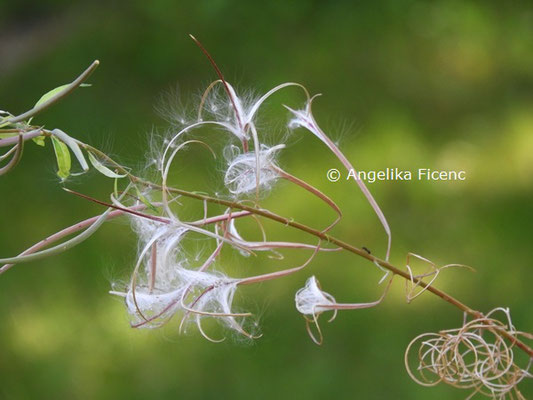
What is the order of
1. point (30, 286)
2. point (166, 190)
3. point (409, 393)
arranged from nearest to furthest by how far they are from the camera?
point (166, 190)
point (409, 393)
point (30, 286)

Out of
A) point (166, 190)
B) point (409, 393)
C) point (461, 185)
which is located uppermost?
point (166, 190)

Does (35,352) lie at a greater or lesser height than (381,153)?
lesser

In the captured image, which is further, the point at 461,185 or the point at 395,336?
the point at 461,185

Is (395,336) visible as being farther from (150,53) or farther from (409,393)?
(150,53)

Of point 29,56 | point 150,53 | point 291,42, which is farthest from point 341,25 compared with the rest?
point 29,56

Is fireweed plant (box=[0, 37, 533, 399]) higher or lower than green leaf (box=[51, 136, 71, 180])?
lower

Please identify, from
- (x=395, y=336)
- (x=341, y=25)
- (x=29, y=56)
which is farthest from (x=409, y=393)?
(x=29, y=56)

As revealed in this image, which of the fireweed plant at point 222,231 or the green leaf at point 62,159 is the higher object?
the green leaf at point 62,159

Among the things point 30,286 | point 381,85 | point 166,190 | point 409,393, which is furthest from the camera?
point 381,85

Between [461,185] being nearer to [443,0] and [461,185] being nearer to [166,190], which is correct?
[443,0]
